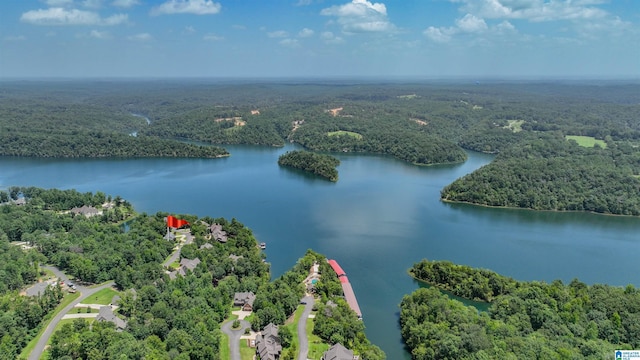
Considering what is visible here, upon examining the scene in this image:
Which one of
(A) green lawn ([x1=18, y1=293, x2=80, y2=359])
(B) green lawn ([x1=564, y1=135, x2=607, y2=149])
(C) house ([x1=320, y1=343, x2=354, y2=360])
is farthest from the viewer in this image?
(B) green lawn ([x1=564, y1=135, x2=607, y2=149])

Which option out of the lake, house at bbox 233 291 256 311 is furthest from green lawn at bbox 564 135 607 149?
house at bbox 233 291 256 311

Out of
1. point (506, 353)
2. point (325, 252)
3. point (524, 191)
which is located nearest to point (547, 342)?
point (506, 353)

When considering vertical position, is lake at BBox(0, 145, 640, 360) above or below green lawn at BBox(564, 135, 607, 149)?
below

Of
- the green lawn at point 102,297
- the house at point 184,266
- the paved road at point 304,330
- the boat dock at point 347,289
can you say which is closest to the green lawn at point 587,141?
the boat dock at point 347,289

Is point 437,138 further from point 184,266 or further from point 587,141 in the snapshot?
point 184,266

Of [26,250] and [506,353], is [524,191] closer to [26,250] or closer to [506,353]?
[506,353]

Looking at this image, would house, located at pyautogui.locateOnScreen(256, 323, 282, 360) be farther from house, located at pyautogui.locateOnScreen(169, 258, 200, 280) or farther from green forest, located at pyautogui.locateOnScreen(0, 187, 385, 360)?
house, located at pyautogui.locateOnScreen(169, 258, 200, 280)

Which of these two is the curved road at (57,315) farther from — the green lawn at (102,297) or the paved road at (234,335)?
the paved road at (234,335)
